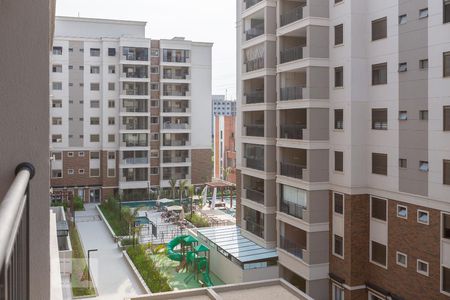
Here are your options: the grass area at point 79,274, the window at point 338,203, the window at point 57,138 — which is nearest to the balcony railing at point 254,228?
the window at point 338,203

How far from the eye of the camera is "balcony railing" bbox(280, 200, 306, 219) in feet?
57.0

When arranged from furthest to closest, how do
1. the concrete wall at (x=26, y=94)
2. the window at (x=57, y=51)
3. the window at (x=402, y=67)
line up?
the window at (x=57, y=51) → the window at (x=402, y=67) → the concrete wall at (x=26, y=94)

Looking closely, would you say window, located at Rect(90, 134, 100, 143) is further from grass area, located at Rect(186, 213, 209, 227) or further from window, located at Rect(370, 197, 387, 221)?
window, located at Rect(370, 197, 387, 221)

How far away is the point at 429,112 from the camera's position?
13555 mm

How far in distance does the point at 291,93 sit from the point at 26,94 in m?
16.2

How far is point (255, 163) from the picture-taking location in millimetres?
20797

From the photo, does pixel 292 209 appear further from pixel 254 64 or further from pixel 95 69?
pixel 95 69

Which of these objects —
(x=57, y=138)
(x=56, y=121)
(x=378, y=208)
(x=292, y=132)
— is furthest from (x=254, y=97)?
(x=56, y=121)

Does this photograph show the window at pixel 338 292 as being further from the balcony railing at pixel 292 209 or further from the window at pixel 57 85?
the window at pixel 57 85

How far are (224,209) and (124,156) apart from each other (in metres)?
9.94

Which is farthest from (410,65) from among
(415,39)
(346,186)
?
(346,186)

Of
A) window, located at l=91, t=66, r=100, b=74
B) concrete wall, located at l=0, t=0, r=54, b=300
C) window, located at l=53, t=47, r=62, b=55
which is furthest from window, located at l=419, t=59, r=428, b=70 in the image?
window, located at l=53, t=47, r=62, b=55

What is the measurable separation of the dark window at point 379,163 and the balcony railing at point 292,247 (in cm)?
395

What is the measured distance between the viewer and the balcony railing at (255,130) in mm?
20344
